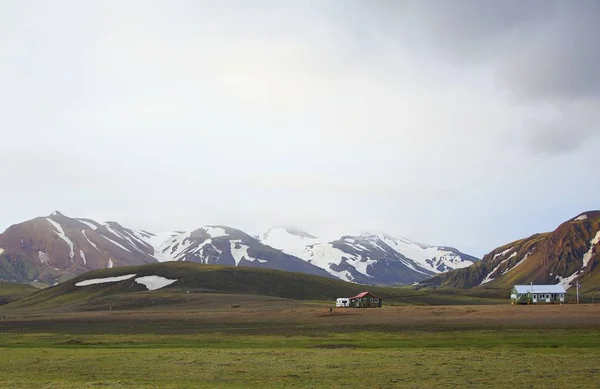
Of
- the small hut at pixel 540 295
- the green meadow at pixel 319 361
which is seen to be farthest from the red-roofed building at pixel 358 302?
the green meadow at pixel 319 361

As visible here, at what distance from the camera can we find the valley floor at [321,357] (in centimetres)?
3234

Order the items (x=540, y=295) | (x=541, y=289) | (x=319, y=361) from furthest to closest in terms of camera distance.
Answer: (x=541, y=289), (x=540, y=295), (x=319, y=361)

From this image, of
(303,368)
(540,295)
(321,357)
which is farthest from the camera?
(540,295)

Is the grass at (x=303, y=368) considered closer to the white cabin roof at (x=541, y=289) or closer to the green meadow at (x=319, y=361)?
the green meadow at (x=319, y=361)

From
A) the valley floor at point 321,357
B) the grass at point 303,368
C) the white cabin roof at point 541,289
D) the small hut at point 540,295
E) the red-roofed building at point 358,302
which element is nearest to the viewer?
the grass at point 303,368

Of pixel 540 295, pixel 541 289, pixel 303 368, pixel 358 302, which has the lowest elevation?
pixel 358 302

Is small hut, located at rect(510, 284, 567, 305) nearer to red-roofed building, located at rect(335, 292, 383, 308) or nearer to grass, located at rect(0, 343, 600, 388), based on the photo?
red-roofed building, located at rect(335, 292, 383, 308)

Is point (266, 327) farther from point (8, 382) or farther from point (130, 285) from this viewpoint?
point (130, 285)

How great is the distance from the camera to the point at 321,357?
4322 cm

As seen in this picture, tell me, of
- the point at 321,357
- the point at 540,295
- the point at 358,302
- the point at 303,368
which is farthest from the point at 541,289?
the point at 303,368

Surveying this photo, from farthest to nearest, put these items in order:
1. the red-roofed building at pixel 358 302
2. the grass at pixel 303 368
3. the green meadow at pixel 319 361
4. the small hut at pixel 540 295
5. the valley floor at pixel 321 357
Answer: the red-roofed building at pixel 358 302 → the small hut at pixel 540 295 → the valley floor at pixel 321 357 → the green meadow at pixel 319 361 → the grass at pixel 303 368

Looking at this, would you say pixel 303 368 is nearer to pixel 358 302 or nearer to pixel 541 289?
pixel 358 302

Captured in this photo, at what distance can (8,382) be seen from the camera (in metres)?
33.8

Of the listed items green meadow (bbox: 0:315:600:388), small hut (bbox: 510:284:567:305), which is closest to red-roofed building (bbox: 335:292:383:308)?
small hut (bbox: 510:284:567:305)
